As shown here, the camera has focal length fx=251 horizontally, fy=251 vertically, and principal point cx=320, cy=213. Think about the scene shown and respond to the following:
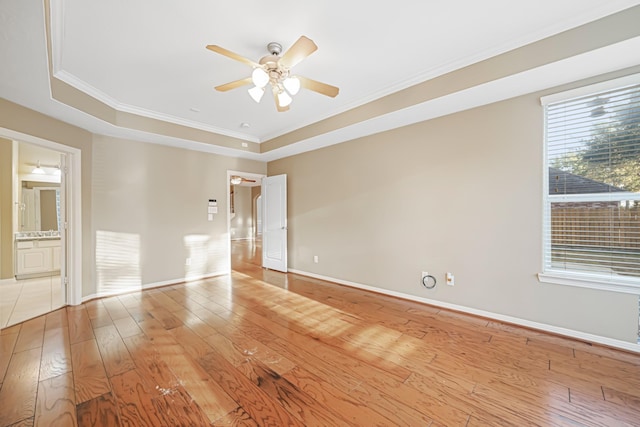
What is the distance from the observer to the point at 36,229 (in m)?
5.57

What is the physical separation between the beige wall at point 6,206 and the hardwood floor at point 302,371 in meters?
2.70

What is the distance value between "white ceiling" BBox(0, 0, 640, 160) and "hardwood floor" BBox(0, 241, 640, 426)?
96.9 inches

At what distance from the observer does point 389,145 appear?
379 cm

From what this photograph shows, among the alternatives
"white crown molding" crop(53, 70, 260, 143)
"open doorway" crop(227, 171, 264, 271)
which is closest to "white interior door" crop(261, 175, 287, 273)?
"white crown molding" crop(53, 70, 260, 143)

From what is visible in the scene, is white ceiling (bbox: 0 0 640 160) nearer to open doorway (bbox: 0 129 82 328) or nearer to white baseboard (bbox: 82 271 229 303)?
open doorway (bbox: 0 129 82 328)

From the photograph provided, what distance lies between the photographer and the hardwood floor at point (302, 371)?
1.57m

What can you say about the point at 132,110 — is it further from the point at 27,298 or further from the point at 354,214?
the point at 354,214

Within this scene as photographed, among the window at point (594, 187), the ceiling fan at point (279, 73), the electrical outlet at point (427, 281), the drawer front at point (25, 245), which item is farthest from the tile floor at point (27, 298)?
the window at point (594, 187)

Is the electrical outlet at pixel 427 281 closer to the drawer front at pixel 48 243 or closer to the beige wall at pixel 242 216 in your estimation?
the drawer front at pixel 48 243

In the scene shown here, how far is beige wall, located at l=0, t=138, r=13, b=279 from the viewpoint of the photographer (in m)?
4.35

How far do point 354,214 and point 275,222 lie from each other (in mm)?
2001

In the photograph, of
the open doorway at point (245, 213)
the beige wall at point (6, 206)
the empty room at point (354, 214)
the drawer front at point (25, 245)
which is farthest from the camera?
the open doorway at point (245, 213)

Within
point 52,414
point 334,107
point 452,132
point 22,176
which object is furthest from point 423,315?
point 22,176

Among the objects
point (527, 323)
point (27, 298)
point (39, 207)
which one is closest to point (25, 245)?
point (39, 207)
